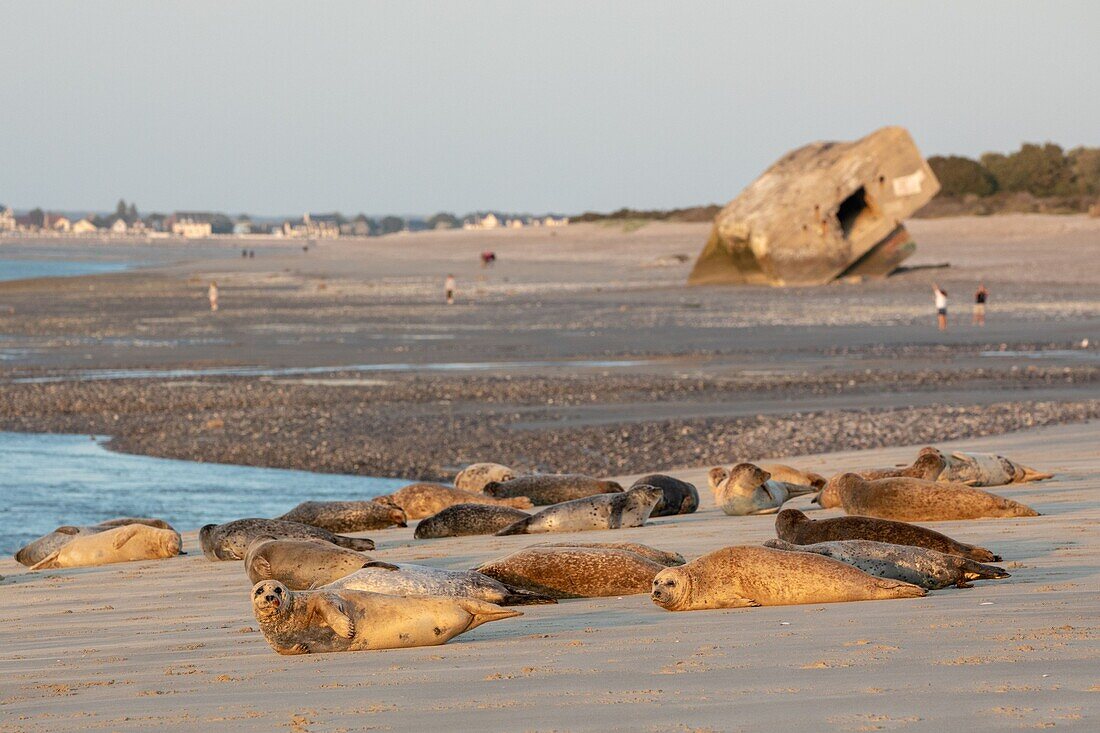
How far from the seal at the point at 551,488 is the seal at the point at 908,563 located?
4.52 m

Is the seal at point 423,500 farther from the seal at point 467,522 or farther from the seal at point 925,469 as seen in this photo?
the seal at point 925,469

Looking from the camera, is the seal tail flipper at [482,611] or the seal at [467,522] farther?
the seal at [467,522]

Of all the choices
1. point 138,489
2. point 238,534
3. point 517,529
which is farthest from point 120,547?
point 138,489

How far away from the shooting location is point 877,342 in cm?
2703

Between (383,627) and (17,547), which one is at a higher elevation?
(383,627)

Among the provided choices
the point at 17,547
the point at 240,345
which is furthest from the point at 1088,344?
the point at 17,547

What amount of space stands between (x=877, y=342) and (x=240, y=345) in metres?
12.2

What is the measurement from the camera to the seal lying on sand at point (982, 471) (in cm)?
969

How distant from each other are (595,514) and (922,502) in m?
1.95

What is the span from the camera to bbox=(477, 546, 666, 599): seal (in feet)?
20.5

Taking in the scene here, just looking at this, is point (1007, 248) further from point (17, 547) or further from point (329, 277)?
point (17, 547)

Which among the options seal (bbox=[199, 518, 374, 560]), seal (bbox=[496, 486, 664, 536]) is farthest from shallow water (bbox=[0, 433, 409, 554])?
seal (bbox=[496, 486, 664, 536])

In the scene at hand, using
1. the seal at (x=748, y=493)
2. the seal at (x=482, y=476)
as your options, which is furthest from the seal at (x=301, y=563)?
the seal at (x=482, y=476)

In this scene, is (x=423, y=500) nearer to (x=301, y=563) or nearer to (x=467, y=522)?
(x=467, y=522)
